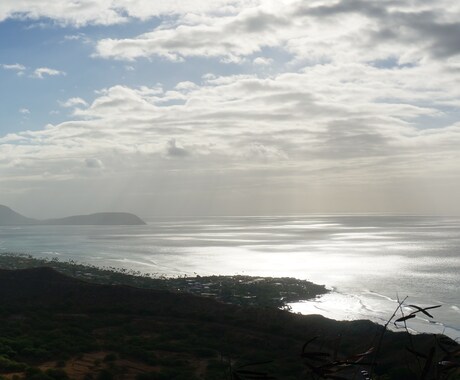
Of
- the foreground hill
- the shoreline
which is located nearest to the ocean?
the shoreline

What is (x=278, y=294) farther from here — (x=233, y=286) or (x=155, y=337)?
(x=155, y=337)

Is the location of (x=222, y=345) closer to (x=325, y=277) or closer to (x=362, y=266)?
(x=325, y=277)

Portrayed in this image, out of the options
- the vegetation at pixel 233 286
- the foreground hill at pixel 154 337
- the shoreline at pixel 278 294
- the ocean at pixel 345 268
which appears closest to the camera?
the foreground hill at pixel 154 337

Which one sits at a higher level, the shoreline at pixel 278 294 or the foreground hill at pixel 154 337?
the foreground hill at pixel 154 337

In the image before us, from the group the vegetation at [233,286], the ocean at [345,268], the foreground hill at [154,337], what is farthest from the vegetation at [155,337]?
the vegetation at [233,286]

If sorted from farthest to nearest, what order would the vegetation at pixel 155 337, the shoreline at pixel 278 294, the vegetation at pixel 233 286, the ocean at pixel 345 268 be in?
the vegetation at pixel 233 286 → the ocean at pixel 345 268 → the shoreline at pixel 278 294 → the vegetation at pixel 155 337

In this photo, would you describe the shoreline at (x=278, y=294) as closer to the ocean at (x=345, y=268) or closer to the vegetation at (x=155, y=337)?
the ocean at (x=345, y=268)

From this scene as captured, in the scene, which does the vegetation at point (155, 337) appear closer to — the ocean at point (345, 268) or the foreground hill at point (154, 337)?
the foreground hill at point (154, 337)

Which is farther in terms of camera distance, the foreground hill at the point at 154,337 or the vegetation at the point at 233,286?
the vegetation at the point at 233,286

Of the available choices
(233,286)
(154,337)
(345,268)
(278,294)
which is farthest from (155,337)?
(345,268)
